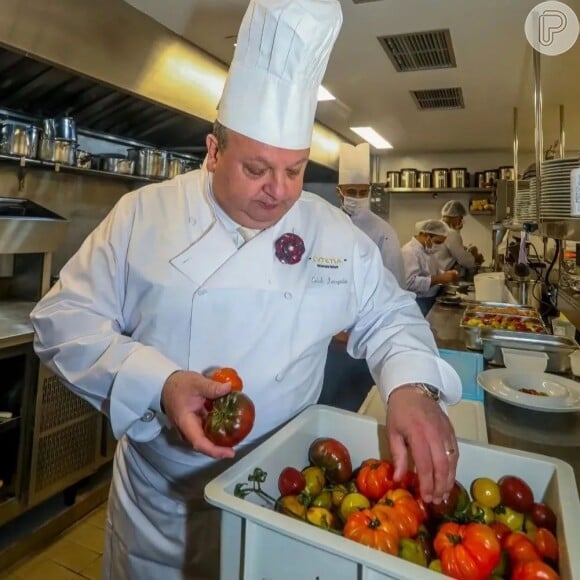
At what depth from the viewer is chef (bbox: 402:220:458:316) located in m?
4.37

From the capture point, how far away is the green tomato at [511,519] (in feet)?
2.54

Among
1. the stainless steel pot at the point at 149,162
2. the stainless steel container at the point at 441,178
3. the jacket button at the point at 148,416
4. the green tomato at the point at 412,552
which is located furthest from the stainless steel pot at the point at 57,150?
the stainless steel container at the point at 441,178

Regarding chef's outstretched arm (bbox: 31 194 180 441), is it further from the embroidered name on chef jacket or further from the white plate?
the white plate

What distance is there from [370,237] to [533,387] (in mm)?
1442

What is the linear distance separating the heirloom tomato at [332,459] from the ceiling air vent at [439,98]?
11.4 ft

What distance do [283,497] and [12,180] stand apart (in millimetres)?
2633

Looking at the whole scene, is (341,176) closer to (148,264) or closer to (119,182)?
(119,182)

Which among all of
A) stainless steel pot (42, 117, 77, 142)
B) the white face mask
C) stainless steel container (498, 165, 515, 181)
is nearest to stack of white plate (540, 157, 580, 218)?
the white face mask

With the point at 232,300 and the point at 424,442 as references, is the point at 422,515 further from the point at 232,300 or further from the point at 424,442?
the point at 232,300

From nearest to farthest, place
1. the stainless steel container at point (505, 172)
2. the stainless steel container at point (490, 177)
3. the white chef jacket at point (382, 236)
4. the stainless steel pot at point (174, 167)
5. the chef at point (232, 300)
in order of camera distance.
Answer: the chef at point (232, 300) → the white chef jacket at point (382, 236) → the stainless steel pot at point (174, 167) → the stainless steel container at point (505, 172) → the stainless steel container at point (490, 177)

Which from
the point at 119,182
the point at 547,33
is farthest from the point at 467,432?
the point at 119,182

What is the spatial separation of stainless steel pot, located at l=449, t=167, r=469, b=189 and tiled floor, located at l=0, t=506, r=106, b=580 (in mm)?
5844

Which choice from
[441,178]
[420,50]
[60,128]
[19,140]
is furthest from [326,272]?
[441,178]

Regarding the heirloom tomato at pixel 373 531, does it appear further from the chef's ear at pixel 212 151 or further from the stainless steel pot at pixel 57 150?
the stainless steel pot at pixel 57 150
